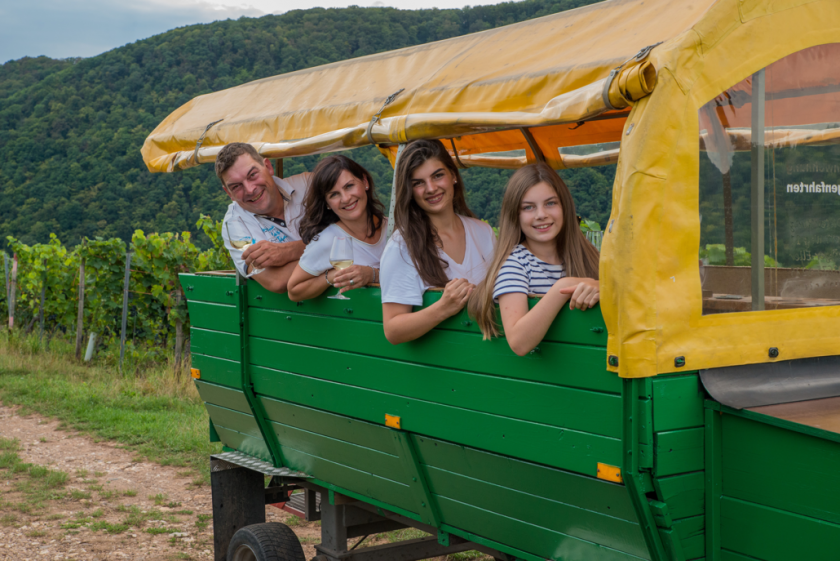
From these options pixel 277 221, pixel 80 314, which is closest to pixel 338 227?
pixel 277 221

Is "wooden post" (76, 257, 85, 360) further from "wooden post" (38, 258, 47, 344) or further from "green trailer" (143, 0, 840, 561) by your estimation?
"green trailer" (143, 0, 840, 561)

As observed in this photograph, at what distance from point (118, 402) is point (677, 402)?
871cm

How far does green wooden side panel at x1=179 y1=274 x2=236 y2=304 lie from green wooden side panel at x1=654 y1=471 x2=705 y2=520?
8.57ft

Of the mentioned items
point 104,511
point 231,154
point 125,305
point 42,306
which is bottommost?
point 104,511

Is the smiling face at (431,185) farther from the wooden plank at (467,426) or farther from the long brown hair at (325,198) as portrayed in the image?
the wooden plank at (467,426)

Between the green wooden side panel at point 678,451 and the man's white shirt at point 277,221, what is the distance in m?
2.27

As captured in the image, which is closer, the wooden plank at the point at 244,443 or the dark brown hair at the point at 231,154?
the dark brown hair at the point at 231,154

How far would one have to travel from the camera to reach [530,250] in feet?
9.07

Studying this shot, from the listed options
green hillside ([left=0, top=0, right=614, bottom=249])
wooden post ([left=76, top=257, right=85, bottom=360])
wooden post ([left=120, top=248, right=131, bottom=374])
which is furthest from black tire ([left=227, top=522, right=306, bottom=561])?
green hillside ([left=0, top=0, right=614, bottom=249])

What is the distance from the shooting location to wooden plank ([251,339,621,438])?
2.30m

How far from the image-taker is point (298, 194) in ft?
14.1

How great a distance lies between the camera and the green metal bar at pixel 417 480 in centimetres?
314

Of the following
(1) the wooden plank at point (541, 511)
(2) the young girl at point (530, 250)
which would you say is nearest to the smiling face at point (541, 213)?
(2) the young girl at point (530, 250)

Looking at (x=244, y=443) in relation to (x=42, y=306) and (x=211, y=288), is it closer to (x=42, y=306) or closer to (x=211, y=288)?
(x=211, y=288)
